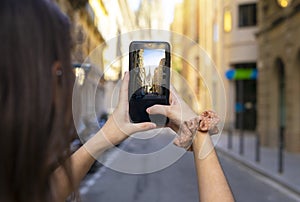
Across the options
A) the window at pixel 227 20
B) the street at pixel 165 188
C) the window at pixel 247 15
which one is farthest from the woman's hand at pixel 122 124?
the window at pixel 227 20

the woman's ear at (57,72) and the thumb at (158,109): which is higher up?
the woman's ear at (57,72)

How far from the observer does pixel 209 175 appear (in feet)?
3.76

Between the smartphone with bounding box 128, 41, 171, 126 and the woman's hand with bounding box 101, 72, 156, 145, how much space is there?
1 cm

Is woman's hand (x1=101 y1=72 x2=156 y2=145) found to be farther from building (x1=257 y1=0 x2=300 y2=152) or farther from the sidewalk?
→ building (x1=257 y1=0 x2=300 y2=152)

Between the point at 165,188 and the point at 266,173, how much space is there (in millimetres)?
3861

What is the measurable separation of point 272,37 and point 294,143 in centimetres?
514

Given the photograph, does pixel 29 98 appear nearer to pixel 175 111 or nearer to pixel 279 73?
pixel 175 111

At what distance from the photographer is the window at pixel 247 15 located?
2816cm

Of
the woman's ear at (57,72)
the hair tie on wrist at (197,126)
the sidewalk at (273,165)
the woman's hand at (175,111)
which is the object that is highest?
the woman's ear at (57,72)

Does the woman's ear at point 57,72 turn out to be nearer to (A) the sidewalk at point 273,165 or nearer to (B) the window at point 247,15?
(A) the sidewalk at point 273,165

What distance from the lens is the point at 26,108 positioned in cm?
82

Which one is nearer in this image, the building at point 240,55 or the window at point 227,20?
the building at point 240,55

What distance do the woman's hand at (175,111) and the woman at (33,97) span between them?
0.31m

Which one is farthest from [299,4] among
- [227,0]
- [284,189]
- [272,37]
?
[227,0]
